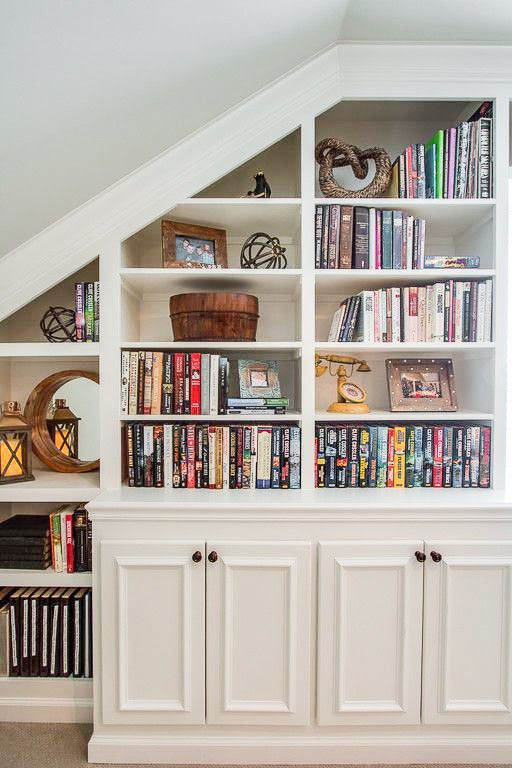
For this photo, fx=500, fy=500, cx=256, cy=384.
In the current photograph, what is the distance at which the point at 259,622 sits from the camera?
65.4 inches

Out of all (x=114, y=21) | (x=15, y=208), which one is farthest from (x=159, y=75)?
→ (x=15, y=208)

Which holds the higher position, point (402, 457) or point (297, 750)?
point (402, 457)

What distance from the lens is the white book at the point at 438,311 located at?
186cm

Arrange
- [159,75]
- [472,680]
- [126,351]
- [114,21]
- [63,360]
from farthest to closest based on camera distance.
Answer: [63,360]
[126,351]
[472,680]
[159,75]
[114,21]

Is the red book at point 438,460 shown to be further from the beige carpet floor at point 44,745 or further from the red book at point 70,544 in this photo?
the red book at point 70,544

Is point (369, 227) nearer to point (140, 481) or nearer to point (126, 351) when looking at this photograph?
point (126, 351)

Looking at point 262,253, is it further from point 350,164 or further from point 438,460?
point 438,460

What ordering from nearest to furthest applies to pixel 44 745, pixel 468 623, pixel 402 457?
pixel 468 623, pixel 44 745, pixel 402 457

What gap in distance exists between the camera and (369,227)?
186cm

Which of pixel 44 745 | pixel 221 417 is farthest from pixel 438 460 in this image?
pixel 44 745

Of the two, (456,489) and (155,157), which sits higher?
(155,157)

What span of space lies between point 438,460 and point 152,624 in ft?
3.83

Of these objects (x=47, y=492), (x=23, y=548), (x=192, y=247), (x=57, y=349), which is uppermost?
(x=192, y=247)

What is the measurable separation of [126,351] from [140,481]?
494 mm
